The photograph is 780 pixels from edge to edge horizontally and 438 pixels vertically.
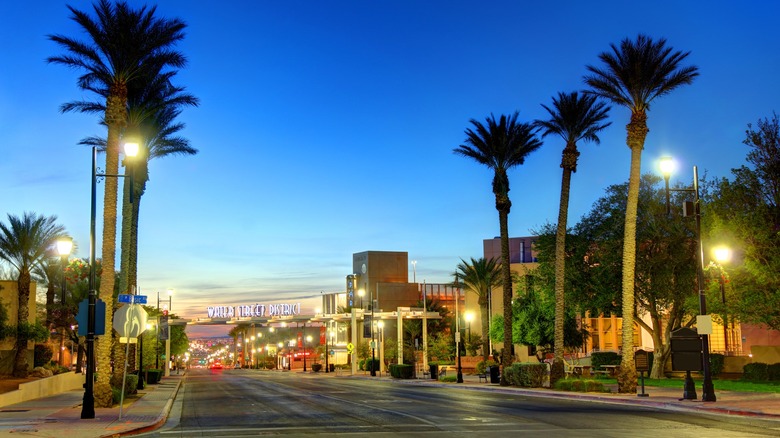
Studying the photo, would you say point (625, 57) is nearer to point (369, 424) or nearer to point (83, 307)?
point (369, 424)

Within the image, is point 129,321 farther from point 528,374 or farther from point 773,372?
point 773,372

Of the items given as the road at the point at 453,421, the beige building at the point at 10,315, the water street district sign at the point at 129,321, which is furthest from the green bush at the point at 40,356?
the water street district sign at the point at 129,321

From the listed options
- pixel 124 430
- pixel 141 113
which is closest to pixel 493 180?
pixel 141 113

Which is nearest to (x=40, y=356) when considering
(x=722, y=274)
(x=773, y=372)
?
(x=722, y=274)

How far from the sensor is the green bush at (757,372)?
4481 centimetres

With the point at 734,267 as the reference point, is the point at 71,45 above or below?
above

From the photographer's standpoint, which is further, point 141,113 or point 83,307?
point 141,113

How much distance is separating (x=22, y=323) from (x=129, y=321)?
30499 millimetres

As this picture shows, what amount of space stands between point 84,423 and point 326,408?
890cm

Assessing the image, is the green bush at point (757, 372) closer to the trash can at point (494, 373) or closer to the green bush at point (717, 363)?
the green bush at point (717, 363)

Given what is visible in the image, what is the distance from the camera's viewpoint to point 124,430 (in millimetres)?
18922

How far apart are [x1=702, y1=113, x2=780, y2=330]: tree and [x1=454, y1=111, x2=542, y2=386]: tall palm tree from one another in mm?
12834

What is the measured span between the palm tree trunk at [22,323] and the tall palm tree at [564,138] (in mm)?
30296

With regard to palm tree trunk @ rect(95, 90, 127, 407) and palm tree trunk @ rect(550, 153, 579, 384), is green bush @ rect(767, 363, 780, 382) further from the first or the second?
palm tree trunk @ rect(95, 90, 127, 407)
